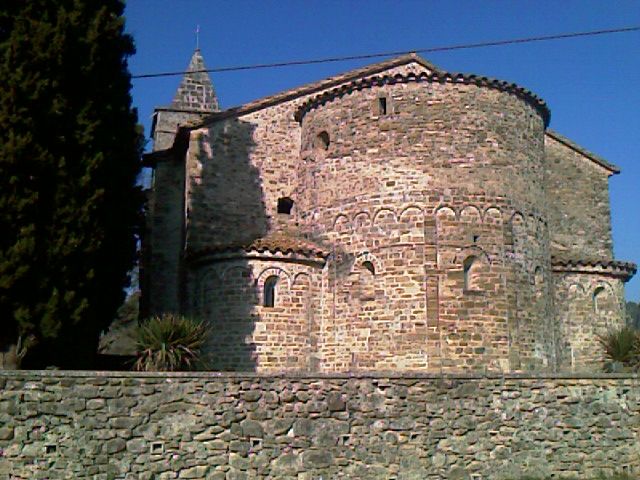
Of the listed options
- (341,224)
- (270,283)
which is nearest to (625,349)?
(341,224)

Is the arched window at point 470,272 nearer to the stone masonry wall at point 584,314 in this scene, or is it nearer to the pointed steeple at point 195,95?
the stone masonry wall at point 584,314

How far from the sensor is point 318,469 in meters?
11.6

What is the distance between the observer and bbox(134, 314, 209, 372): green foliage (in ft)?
47.0

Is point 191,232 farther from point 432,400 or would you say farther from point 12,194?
point 432,400

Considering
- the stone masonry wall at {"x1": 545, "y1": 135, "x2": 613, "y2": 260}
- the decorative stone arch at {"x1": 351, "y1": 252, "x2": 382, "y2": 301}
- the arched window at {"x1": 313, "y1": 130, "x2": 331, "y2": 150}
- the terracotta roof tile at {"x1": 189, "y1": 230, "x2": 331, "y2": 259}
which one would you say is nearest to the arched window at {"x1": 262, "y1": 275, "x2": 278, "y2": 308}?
the terracotta roof tile at {"x1": 189, "y1": 230, "x2": 331, "y2": 259}

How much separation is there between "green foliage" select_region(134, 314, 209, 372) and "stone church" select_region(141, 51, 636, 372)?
3858mm

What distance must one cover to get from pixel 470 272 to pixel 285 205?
6.15 meters

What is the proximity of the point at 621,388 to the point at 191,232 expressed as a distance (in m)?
12.0

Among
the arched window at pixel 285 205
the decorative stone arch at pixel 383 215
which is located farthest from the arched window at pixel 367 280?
the arched window at pixel 285 205

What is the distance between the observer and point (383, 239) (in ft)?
61.8

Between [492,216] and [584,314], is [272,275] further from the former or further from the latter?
[584,314]

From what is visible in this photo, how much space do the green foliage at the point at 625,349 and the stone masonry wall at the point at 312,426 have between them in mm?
3855

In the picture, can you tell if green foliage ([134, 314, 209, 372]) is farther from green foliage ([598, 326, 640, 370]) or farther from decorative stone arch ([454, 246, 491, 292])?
green foliage ([598, 326, 640, 370])

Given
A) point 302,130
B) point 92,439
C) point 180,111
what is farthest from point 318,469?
point 180,111
